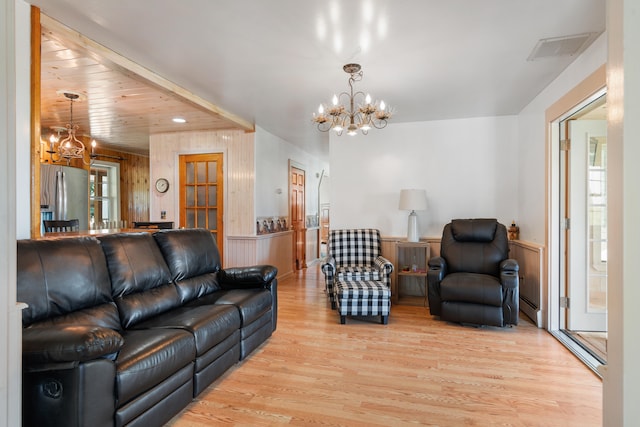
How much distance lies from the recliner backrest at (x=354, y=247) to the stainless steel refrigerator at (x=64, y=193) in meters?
4.21

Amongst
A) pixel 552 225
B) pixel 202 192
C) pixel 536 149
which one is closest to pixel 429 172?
pixel 536 149

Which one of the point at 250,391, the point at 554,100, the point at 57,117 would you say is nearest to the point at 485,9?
the point at 554,100

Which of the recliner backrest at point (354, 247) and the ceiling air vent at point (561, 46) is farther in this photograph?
the recliner backrest at point (354, 247)

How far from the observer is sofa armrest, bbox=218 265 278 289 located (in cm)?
310

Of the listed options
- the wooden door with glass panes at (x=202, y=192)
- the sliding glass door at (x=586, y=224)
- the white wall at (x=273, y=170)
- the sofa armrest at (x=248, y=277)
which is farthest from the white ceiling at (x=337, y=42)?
the sofa armrest at (x=248, y=277)

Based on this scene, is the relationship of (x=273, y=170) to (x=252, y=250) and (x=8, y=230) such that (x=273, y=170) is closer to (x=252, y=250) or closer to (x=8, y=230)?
(x=252, y=250)

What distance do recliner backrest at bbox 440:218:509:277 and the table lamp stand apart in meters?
0.44

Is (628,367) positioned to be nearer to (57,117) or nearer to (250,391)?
(250,391)

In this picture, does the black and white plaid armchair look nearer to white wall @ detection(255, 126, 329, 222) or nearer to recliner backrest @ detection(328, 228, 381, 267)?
recliner backrest @ detection(328, 228, 381, 267)

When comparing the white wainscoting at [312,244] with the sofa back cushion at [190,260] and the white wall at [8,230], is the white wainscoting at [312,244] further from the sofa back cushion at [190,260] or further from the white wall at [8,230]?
the white wall at [8,230]

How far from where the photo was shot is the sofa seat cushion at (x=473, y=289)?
3.39 meters

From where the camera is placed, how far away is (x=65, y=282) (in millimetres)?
1937

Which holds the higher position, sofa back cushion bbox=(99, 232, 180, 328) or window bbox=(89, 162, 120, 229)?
window bbox=(89, 162, 120, 229)

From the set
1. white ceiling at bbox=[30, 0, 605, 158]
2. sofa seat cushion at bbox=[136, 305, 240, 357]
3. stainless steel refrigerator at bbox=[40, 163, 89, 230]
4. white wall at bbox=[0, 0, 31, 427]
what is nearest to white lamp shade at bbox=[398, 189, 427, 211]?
white ceiling at bbox=[30, 0, 605, 158]
